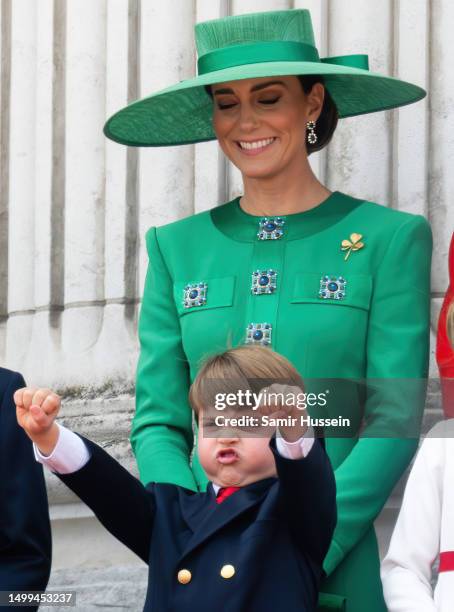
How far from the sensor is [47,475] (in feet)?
17.1

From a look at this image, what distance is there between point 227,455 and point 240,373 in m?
0.17

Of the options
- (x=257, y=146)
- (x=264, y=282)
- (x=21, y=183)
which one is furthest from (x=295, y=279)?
(x=21, y=183)

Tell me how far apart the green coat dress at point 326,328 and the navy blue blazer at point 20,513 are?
0.93 feet

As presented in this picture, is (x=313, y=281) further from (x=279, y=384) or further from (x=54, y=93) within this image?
(x=54, y=93)

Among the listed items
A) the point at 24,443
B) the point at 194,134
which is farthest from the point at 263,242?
the point at 24,443

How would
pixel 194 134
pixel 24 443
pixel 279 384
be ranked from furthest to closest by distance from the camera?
pixel 194 134, pixel 24 443, pixel 279 384

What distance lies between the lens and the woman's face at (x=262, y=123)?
443cm

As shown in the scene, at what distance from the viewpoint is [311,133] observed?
4562 mm

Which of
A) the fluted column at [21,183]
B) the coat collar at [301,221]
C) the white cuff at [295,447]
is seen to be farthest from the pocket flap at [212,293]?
the fluted column at [21,183]

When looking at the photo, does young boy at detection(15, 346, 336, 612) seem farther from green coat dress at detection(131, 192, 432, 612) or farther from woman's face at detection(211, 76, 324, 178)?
woman's face at detection(211, 76, 324, 178)

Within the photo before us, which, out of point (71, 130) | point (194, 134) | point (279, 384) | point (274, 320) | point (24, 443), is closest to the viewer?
point (279, 384)

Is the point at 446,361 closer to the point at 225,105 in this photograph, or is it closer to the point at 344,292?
the point at 344,292

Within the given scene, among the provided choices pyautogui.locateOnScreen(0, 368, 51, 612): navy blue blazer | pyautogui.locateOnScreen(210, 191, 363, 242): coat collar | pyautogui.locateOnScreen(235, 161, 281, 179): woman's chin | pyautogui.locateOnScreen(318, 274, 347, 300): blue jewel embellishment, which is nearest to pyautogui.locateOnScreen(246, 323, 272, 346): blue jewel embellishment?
pyautogui.locateOnScreen(318, 274, 347, 300): blue jewel embellishment

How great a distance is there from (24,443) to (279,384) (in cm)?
63
